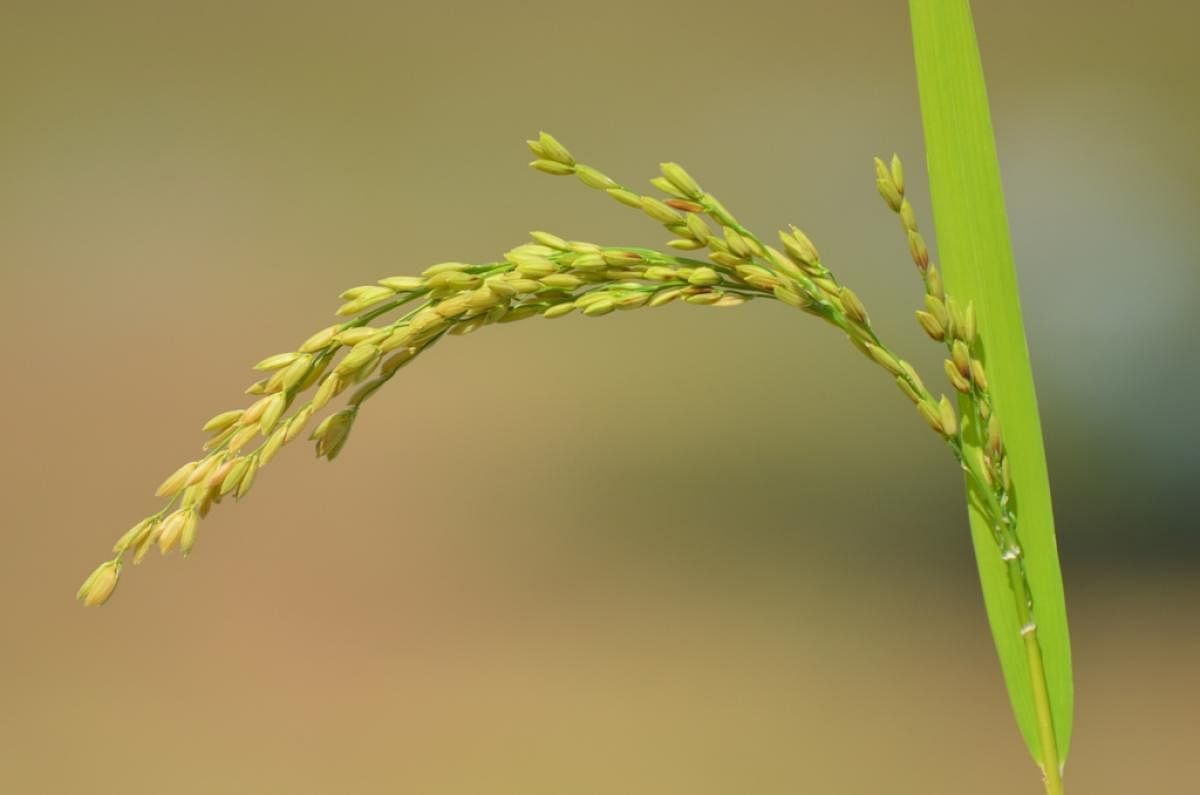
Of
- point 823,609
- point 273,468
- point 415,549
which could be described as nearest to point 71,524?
point 273,468

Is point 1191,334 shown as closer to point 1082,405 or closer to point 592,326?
point 1082,405

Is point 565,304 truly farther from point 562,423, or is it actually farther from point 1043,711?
point 562,423

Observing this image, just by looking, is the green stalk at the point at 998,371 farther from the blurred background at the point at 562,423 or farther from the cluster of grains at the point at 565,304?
the blurred background at the point at 562,423

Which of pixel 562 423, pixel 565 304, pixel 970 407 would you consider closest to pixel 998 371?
pixel 970 407

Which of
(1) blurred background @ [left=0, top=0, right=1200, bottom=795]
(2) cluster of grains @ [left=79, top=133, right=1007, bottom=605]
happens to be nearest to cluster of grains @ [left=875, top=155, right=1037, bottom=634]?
(2) cluster of grains @ [left=79, top=133, right=1007, bottom=605]

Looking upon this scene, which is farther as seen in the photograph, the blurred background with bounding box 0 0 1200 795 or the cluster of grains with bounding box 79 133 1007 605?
the blurred background with bounding box 0 0 1200 795

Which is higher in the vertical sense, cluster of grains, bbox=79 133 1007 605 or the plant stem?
cluster of grains, bbox=79 133 1007 605

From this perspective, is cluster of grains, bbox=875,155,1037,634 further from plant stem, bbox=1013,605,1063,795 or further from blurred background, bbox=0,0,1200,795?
blurred background, bbox=0,0,1200,795
